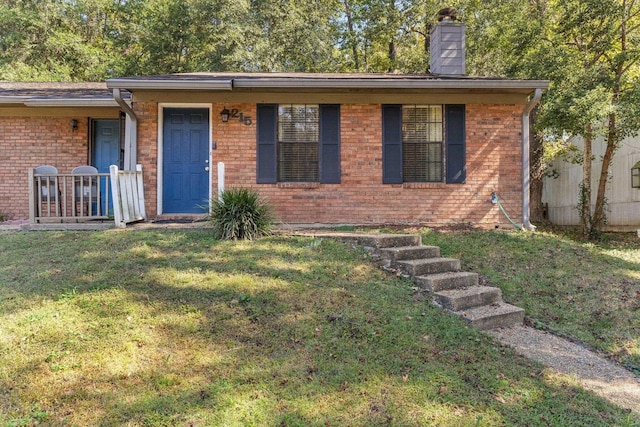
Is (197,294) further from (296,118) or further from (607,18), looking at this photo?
(607,18)

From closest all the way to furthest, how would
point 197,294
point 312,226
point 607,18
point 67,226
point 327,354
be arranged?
point 327,354 → point 197,294 → point 67,226 → point 312,226 → point 607,18

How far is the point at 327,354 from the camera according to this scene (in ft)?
10.1

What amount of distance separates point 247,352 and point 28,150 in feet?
25.0

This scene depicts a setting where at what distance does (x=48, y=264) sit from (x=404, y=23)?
14.1 m

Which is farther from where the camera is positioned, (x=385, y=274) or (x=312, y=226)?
(x=312, y=226)

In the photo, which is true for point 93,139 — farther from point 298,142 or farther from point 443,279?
point 443,279

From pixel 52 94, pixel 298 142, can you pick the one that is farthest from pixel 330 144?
pixel 52 94

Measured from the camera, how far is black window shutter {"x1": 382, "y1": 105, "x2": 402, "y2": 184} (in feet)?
24.3

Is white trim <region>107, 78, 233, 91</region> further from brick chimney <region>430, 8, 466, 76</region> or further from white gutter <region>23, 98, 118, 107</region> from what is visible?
brick chimney <region>430, 8, 466, 76</region>

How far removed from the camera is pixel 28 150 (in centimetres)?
798

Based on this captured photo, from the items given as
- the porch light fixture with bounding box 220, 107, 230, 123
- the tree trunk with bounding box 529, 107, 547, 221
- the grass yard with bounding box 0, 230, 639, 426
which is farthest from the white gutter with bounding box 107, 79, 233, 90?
the tree trunk with bounding box 529, 107, 547, 221

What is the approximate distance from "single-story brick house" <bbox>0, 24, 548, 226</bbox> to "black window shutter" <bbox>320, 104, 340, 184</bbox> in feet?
0.06

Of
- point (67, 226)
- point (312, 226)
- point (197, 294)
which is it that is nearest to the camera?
point (197, 294)

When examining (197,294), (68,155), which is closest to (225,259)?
(197,294)
